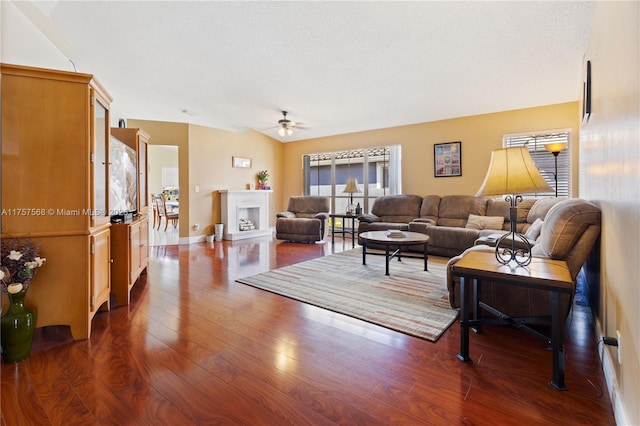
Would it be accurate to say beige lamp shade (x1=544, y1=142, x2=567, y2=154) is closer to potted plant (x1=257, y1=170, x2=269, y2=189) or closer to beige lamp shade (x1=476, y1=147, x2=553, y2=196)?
beige lamp shade (x1=476, y1=147, x2=553, y2=196)

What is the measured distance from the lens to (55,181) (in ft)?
6.44

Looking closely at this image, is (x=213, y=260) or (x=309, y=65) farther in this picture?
(x=213, y=260)

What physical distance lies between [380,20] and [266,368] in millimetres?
3286

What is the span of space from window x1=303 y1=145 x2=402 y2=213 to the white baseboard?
16.3 ft

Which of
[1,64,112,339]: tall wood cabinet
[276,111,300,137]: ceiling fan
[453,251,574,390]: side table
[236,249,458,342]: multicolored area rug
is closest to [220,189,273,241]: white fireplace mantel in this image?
[276,111,300,137]: ceiling fan

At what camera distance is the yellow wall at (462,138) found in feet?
15.8

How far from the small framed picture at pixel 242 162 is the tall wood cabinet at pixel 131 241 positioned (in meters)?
3.25

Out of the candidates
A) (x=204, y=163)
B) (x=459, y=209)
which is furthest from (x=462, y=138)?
(x=204, y=163)

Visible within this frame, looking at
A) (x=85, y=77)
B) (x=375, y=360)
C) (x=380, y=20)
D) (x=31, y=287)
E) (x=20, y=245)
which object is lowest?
(x=375, y=360)

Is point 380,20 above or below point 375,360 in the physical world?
above

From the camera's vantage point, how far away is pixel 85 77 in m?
2.00

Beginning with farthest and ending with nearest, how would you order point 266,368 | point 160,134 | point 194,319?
point 160,134 → point 194,319 → point 266,368

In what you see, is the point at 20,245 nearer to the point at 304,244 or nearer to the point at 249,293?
the point at 249,293

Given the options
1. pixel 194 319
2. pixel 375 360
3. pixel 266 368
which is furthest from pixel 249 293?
pixel 375 360
